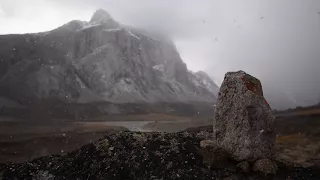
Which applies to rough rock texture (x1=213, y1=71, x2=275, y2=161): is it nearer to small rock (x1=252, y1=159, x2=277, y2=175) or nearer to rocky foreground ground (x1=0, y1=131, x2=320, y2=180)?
small rock (x1=252, y1=159, x2=277, y2=175)

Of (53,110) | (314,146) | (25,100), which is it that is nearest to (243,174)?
(314,146)

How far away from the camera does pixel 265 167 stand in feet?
70.9

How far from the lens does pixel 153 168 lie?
23.1 metres

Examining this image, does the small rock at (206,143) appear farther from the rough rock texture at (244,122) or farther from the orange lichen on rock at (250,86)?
the orange lichen on rock at (250,86)

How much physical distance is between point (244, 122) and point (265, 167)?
9.88 feet

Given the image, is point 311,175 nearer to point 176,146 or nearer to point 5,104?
point 176,146

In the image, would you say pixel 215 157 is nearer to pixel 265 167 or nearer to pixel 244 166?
pixel 244 166

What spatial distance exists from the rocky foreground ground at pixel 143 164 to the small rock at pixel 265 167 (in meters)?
0.25

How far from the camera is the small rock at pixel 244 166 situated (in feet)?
71.3

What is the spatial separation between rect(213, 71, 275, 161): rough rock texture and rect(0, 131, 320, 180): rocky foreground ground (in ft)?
3.87

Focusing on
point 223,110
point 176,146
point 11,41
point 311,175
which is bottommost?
point 311,175

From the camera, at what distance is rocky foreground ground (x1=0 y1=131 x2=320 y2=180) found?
22359 millimetres

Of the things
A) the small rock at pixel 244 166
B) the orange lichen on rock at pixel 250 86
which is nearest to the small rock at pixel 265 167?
the small rock at pixel 244 166

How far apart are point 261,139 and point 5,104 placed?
139443 mm
